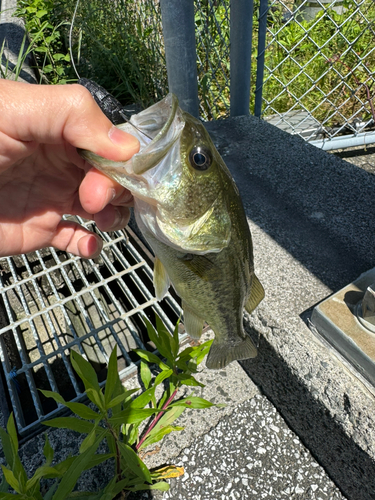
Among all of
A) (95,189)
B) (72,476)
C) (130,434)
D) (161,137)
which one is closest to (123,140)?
(161,137)

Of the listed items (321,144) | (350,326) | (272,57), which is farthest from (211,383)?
(272,57)

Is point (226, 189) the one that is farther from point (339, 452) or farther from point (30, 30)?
point (30, 30)

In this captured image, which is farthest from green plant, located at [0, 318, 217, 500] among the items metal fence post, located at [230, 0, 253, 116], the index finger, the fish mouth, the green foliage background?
the green foliage background

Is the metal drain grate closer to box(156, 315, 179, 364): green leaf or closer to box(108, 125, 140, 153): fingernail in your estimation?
box(156, 315, 179, 364): green leaf

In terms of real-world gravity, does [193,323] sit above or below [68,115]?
below

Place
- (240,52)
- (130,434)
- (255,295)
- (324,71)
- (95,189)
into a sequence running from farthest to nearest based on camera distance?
1. (324,71)
2. (240,52)
3. (130,434)
4. (255,295)
5. (95,189)

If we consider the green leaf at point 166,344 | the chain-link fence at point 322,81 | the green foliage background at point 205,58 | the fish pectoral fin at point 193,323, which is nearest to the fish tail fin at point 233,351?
the fish pectoral fin at point 193,323

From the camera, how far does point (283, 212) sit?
8.47 ft

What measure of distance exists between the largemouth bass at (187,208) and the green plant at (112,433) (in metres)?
0.42

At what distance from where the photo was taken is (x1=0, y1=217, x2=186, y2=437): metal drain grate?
7.03 feet

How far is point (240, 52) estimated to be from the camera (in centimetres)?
312

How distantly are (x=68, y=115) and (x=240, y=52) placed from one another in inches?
94.6

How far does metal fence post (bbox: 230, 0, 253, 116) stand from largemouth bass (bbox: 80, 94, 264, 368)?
7.24 feet

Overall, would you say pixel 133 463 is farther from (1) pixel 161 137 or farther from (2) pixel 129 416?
(1) pixel 161 137
